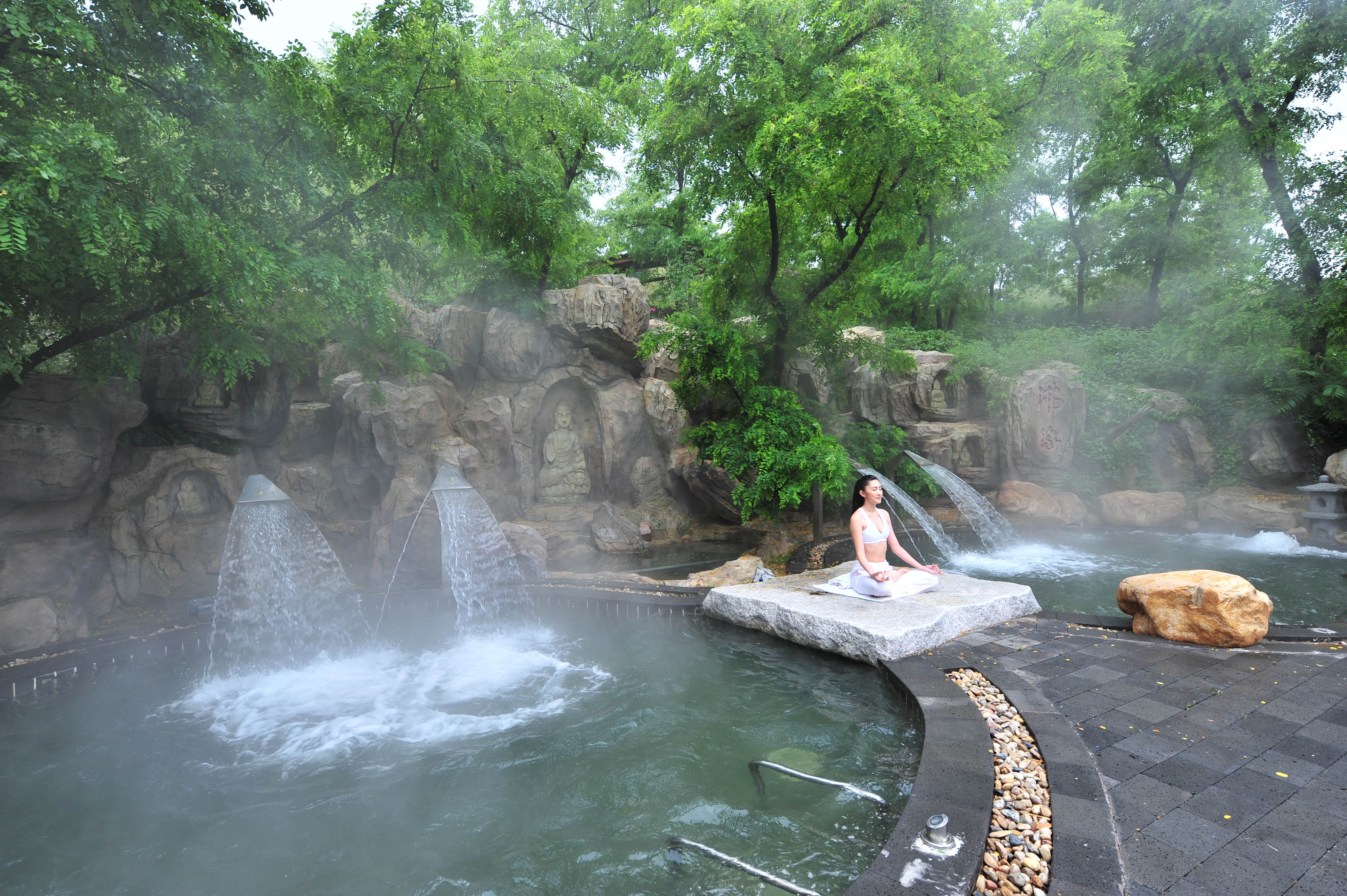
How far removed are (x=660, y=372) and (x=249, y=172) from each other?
33.7 ft

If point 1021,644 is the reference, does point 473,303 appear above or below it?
above

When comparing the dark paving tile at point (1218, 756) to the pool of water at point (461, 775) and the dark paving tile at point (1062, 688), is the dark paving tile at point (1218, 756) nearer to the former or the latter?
the dark paving tile at point (1062, 688)

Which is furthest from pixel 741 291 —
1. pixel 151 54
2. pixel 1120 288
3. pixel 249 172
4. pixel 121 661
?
pixel 1120 288

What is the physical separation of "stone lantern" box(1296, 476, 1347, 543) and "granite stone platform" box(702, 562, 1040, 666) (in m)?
7.95

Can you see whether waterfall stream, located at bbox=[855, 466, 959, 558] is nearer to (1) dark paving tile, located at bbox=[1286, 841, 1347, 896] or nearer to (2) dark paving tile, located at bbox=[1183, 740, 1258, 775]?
(2) dark paving tile, located at bbox=[1183, 740, 1258, 775]

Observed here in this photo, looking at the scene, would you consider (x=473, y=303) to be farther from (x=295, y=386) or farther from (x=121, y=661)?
(x=121, y=661)

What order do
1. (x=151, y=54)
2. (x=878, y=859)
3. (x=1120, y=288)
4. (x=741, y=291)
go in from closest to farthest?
1. (x=878, y=859)
2. (x=151, y=54)
3. (x=741, y=291)
4. (x=1120, y=288)

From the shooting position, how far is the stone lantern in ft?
35.4

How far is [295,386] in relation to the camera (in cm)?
1301

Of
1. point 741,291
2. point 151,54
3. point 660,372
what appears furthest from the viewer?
point 660,372

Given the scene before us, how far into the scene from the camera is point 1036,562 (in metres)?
10.7

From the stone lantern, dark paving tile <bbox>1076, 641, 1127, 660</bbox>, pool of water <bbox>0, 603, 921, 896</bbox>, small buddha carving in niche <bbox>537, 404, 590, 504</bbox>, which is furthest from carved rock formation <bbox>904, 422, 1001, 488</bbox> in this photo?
pool of water <bbox>0, 603, 921, 896</bbox>

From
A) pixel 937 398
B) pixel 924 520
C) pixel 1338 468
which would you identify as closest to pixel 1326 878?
pixel 924 520

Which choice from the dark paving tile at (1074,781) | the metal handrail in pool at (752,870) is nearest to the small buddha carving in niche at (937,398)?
the dark paving tile at (1074,781)
